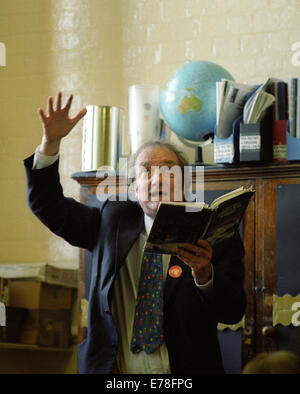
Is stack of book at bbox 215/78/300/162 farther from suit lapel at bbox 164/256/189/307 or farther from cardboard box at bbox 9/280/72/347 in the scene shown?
cardboard box at bbox 9/280/72/347

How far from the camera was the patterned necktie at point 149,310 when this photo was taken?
6.44ft

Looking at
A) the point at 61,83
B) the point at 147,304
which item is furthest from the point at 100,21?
A: the point at 147,304

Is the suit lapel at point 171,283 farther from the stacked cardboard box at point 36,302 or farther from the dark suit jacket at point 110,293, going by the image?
the stacked cardboard box at point 36,302

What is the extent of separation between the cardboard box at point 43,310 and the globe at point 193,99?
116cm

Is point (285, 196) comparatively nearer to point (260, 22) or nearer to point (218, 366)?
point (218, 366)

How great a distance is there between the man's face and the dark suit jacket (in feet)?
0.41

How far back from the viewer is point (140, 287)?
2.03 metres

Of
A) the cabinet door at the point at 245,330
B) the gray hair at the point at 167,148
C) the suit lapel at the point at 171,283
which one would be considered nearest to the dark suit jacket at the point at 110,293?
the suit lapel at the point at 171,283

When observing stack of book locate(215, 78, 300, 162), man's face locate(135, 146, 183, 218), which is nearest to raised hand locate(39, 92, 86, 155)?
man's face locate(135, 146, 183, 218)

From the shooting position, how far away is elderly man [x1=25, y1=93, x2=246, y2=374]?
195 cm

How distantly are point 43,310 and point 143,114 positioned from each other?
3.85 ft

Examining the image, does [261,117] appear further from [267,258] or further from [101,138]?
[101,138]

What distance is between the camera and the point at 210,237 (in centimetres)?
183

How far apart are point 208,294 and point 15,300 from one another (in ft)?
5.24
